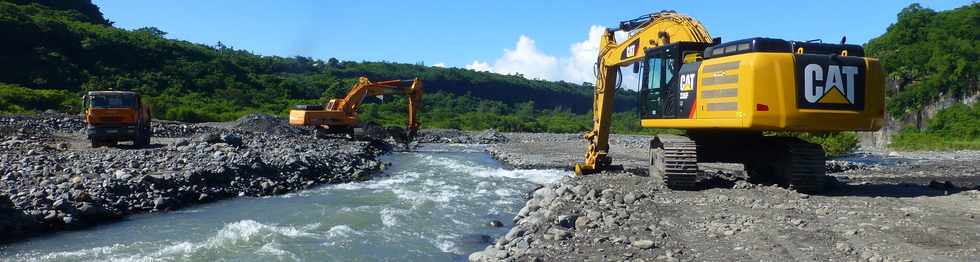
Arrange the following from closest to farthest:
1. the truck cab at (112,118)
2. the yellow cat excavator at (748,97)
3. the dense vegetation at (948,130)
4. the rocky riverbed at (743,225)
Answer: the rocky riverbed at (743,225)
the yellow cat excavator at (748,97)
the truck cab at (112,118)
the dense vegetation at (948,130)

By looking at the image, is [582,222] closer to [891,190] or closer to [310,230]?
[310,230]

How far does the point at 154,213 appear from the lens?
38.3 ft

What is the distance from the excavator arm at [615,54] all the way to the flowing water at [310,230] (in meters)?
2.09

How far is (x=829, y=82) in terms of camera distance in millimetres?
10102

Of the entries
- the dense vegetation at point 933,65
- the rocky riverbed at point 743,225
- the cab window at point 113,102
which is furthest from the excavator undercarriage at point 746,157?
the dense vegetation at point 933,65

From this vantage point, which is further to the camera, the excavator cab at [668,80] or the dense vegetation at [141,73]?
the dense vegetation at [141,73]

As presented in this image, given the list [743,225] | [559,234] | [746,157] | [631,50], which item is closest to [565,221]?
[559,234]

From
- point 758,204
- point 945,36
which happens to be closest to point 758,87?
point 758,204

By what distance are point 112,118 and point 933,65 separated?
53.2m

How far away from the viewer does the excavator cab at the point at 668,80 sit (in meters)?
11.7

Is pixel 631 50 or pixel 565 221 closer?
pixel 565 221

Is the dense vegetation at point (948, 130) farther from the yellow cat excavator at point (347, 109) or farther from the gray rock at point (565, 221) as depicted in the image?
the gray rock at point (565, 221)

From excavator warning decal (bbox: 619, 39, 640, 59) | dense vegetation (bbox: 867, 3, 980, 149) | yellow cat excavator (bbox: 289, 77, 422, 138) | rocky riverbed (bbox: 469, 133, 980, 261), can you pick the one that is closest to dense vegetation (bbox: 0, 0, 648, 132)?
yellow cat excavator (bbox: 289, 77, 422, 138)

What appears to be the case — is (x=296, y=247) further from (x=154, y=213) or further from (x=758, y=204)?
(x=758, y=204)
